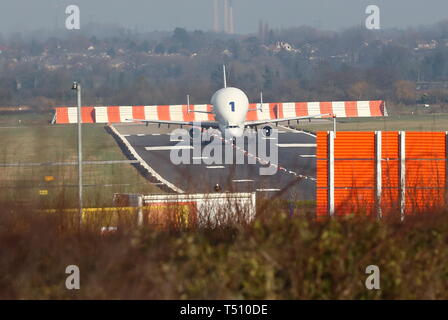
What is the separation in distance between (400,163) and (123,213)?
9316mm

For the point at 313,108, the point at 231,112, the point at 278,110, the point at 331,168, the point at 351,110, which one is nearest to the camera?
the point at 331,168

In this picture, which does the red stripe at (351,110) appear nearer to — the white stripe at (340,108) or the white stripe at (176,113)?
the white stripe at (340,108)

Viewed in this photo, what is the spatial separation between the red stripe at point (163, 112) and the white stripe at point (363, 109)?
57.6ft

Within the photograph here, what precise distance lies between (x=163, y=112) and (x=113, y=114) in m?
4.16

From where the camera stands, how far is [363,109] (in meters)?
79.7

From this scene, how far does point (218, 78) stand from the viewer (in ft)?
339

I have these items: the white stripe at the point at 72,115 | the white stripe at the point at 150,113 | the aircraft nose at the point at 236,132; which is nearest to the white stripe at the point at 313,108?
the white stripe at the point at 150,113

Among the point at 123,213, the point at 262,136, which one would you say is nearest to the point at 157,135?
the point at 262,136

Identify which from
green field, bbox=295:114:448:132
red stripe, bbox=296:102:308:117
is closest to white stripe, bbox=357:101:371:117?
green field, bbox=295:114:448:132

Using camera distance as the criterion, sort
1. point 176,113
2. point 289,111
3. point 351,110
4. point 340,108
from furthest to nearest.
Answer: point 351,110, point 340,108, point 289,111, point 176,113

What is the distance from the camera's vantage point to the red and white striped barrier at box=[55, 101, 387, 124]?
238 ft

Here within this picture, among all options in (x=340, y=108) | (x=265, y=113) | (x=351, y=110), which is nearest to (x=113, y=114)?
(x=265, y=113)

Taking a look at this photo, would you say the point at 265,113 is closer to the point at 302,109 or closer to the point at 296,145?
the point at 302,109

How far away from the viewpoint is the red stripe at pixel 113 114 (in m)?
72.2
